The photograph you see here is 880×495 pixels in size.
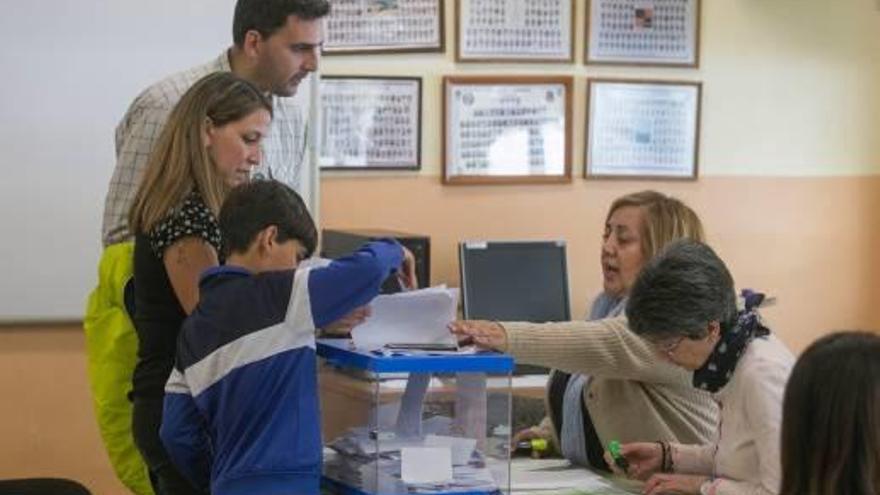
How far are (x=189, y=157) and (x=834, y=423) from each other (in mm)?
1299

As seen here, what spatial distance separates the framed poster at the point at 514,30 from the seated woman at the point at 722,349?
7.62 ft

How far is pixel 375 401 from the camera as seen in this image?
2.29m

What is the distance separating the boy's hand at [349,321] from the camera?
223 centimetres

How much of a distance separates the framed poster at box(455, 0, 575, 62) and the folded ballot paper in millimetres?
2308

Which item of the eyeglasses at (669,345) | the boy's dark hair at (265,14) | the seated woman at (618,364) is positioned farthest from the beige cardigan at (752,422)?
the boy's dark hair at (265,14)

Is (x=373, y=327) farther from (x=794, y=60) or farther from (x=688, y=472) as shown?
(x=794, y=60)

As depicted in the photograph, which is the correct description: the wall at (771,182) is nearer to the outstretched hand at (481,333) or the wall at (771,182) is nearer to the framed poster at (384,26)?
the framed poster at (384,26)

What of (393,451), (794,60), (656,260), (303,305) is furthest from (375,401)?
(794,60)

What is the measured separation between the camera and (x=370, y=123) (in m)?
4.45

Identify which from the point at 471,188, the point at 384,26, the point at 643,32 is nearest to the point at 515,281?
the point at 471,188

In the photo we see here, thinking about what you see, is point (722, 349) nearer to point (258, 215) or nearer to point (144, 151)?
point (258, 215)

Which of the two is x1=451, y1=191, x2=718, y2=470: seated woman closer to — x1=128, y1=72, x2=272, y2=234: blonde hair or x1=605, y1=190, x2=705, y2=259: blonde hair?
x1=605, y1=190, x2=705, y2=259: blonde hair

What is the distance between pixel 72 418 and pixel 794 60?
110 inches

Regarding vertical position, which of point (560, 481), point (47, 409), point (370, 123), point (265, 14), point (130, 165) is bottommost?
point (47, 409)
